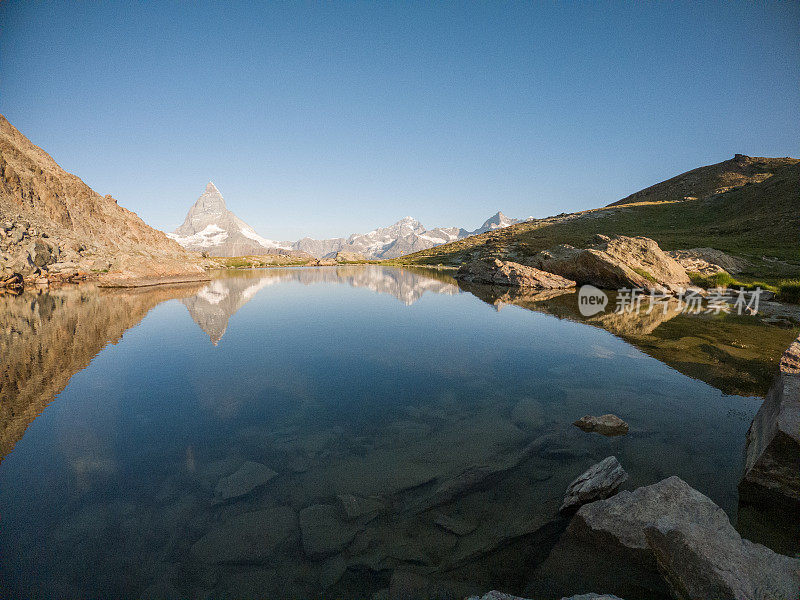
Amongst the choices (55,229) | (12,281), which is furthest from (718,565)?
(55,229)

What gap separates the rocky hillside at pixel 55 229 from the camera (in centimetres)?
5005

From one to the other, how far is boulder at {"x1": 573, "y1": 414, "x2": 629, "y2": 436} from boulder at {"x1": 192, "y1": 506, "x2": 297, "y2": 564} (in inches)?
329

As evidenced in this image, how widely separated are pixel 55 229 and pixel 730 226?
13911 centimetres

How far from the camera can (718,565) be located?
400cm

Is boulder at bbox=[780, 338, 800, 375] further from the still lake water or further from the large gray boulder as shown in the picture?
the large gray boulder

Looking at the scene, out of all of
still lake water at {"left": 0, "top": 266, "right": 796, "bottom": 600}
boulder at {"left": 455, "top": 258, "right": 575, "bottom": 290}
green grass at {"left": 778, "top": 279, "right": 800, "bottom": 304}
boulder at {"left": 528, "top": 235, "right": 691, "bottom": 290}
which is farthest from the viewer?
boulder at {"left": 455, "top": 258, "right": 575, "bottom": 290}

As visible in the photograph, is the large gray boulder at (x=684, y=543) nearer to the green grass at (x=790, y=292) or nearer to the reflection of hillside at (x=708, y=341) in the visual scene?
the reflection of hillside at (x=708, y=341)

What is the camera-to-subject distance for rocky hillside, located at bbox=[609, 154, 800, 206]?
443ft

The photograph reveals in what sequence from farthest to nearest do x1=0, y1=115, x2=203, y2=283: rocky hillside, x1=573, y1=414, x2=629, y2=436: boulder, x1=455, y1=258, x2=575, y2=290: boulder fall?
x1=455, y1=258, x2=575, y2=290: boulder < x1=0, y1=115, x2=203, y2=283: rocky hillside < x1=573, y1=414, x2=629, y2=436: boulder

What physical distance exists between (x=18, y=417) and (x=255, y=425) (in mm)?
7541

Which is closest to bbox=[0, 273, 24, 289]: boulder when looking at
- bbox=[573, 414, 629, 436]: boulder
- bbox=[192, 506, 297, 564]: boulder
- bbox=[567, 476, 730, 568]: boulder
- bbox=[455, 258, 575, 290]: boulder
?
bbox=[192, 506, 297, 564]: boulder

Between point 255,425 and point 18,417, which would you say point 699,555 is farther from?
point 18,417

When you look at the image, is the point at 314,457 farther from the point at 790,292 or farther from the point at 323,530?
the point at 790,292

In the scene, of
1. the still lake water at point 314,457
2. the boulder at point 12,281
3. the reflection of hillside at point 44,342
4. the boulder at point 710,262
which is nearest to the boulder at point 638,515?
the still lake water at point 314,457
